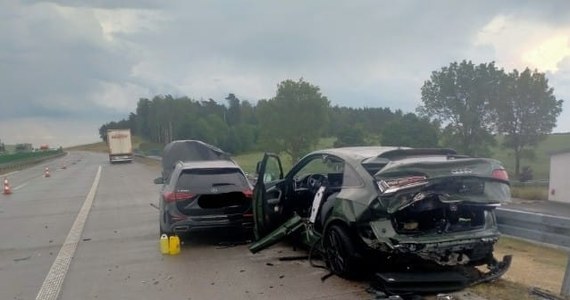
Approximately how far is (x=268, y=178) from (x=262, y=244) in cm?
297

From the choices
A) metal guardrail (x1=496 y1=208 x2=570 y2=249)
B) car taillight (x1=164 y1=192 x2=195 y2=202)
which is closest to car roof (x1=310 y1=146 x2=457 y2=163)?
metal guardrail (x1=496 y1=208 x2=570 y2=249)

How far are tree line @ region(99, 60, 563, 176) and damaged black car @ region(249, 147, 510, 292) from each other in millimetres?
59703

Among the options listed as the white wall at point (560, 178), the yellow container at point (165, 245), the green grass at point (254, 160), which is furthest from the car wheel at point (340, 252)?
the white wall at point (560, 178)

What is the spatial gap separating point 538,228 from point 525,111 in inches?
2951

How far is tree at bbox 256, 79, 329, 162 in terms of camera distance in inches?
2992

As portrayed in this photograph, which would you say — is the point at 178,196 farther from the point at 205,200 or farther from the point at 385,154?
the point at 385,154

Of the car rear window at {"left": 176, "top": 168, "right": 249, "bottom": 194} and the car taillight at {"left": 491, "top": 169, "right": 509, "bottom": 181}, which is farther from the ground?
the car taillight at {"left": 491, "top": 169, "right": 509, "bottom": 181}

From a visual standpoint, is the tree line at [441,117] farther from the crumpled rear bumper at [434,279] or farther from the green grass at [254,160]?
the crumpled rear bumper at [434,279]

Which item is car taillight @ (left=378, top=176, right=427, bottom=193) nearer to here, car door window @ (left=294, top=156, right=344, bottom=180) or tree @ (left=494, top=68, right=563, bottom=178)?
car door window @ (left=294, top=156, right=344, bottom=180)

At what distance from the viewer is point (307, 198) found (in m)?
8.07

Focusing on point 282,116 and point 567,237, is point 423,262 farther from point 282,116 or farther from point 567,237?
point 282,116

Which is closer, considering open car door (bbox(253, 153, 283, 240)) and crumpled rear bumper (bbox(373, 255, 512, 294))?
crumpled rear bumper (bbox(373, 255, 512, 294))

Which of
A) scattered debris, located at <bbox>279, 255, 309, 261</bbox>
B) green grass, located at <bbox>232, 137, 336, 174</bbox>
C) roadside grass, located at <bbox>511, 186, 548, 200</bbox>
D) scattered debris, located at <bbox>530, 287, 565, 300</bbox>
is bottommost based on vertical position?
roadside grass, located at <bbox>511, 186, 548, 200</bbox>

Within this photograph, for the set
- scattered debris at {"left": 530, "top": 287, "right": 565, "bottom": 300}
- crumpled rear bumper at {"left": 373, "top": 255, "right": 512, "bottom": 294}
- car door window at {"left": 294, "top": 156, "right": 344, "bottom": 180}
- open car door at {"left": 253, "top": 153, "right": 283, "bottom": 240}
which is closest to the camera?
scattered debris at {"left": 530, "top": 287, "right": 565, "bottom": 300}
